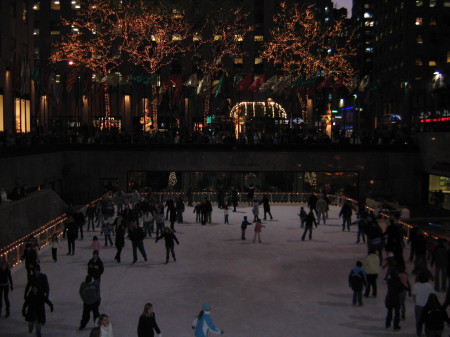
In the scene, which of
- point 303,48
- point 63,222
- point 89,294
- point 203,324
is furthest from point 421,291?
point 303,48

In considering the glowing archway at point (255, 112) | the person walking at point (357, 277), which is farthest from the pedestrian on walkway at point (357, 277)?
the glowing archway at point (255, 112)

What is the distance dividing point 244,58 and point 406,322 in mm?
55230

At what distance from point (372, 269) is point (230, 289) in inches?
171

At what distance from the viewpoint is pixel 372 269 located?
1639 centimetres

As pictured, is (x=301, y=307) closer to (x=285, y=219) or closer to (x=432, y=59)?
(x=285, y=219)

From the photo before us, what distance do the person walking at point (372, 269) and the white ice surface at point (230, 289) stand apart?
331mm

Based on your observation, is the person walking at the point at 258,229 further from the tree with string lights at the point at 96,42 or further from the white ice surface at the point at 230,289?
the tree with string lights at the point at 96,42

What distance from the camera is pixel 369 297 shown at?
16.8 m

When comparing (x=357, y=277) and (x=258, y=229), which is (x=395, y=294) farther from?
(x=258, y=229)

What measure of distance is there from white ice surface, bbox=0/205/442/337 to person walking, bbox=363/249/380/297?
331 mm

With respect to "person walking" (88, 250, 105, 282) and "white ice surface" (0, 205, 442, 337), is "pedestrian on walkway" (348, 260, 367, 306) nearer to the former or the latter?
"white ice surface" (0, 205, 442, 337)

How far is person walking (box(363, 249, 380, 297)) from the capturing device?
16.2 m

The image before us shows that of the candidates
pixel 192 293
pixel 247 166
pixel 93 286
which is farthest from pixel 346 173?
pixel 93 286

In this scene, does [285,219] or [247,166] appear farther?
[247,166]
